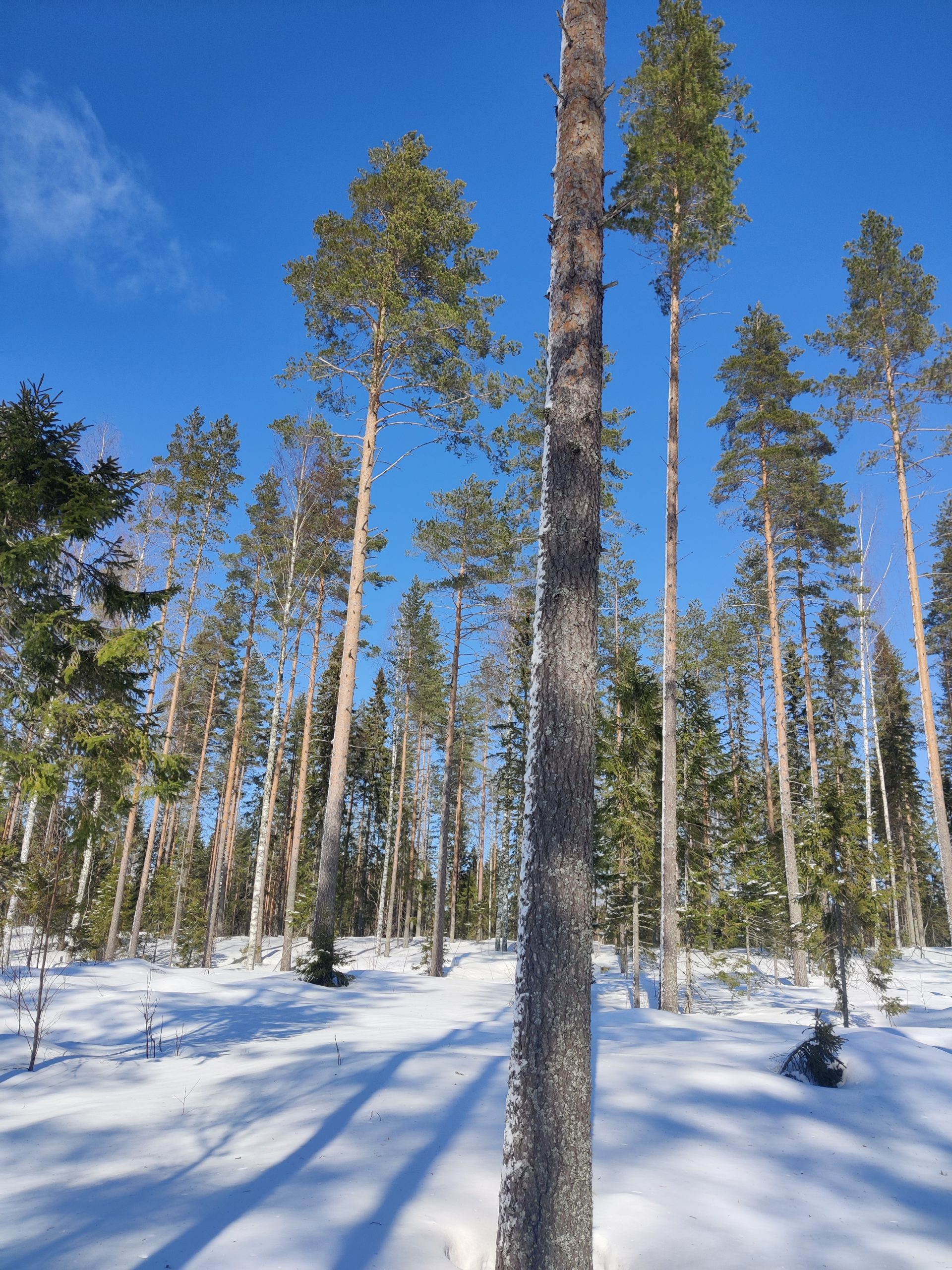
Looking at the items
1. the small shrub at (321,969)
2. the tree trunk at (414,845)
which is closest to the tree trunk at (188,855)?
the tree trunk at (414,845)

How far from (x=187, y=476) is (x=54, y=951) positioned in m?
14.2

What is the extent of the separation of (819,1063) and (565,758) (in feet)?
14.3

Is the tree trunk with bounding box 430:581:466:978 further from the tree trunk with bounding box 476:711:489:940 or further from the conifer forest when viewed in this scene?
the tree trunk with bounding box 476:711:489:940

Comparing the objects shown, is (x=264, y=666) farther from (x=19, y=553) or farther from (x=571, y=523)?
(x=571, y=523)

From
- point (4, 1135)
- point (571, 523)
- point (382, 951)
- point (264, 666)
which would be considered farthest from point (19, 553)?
point (382, 951)

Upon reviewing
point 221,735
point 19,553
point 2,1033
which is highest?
point 221,735

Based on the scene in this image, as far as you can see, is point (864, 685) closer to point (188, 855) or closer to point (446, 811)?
point (446, 811)

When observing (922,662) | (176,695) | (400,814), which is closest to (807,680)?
(922,662)

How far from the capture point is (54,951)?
62.4ft

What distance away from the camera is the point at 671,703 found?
39.4 feet

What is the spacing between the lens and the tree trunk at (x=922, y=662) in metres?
13.7

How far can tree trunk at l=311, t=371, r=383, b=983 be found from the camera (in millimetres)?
11766

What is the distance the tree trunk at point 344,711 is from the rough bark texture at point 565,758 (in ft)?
28.3

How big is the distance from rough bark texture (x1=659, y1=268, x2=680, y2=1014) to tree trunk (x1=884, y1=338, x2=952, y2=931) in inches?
230
